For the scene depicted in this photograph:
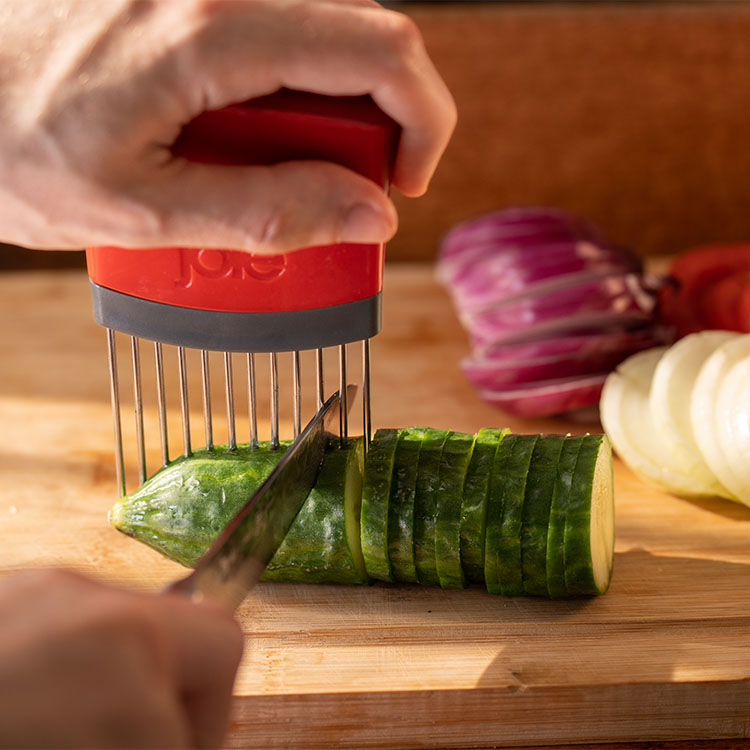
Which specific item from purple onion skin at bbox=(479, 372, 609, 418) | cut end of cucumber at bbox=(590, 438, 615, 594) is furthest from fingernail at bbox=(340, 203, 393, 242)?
purple onion skin at bbox=(479, 372, 609, 418)

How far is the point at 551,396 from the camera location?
188 cm

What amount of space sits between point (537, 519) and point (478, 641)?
18 centimetres

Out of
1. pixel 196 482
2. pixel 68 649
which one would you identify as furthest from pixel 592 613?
pixel 68 649

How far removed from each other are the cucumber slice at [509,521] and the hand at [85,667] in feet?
2.01

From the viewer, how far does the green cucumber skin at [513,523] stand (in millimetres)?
1288

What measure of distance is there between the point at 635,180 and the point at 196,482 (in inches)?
93.0

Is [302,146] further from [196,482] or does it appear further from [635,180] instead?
[635,180]

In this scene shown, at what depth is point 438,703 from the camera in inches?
46.4

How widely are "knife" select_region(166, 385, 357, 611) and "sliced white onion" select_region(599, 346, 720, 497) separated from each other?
0.54 meters

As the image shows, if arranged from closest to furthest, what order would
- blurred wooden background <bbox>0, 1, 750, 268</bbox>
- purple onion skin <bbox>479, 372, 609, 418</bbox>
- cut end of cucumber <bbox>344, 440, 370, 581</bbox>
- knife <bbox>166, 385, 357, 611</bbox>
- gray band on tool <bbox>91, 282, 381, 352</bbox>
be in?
1. knife <bbox>166, 385, 357, 611</bbox>
2. gray band on tool <bbox>91, 282, 381, 352</bbox>
3. cut end of cucumber <bbox>344, 440, 370, 581</bbox>
4. purple onion skin <bbox>479, 372, 609, 418</bbox>
5. blurred wooden background <bbox>0, 1, 750, 268</bbox>

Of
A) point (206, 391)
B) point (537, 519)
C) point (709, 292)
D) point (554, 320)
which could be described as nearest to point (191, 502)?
point (206, 391)

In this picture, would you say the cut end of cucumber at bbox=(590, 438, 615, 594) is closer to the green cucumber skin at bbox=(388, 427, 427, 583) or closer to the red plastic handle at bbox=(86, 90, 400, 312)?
the green cucumber skin at bbox=(388, 427, 427, 583)

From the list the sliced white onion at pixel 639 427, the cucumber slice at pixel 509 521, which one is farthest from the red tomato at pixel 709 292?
the cucumber slice at pixel 509 521

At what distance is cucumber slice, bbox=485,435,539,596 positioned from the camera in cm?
129
